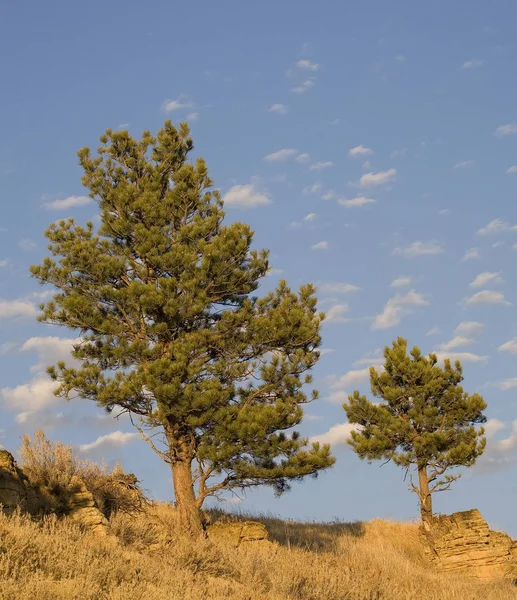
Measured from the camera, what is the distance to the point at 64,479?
600 inches

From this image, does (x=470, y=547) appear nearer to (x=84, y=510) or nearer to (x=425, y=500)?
(x=425, y=500)

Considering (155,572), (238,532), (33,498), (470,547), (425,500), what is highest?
(33,498)

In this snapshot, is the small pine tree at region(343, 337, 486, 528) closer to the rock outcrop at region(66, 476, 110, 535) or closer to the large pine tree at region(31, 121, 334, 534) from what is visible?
the large pine tree at region(31, 121, 334, 534)

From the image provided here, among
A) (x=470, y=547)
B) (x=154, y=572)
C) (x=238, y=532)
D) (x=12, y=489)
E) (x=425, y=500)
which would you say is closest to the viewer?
(x=154, y=572)

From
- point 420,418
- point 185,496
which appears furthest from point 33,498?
point 420,418

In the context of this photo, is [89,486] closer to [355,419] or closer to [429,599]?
[429,599]

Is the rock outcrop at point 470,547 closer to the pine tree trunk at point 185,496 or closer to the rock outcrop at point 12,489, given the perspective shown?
the pine tree trunk at point 185,496

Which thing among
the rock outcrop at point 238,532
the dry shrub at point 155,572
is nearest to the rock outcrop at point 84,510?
the dry shrub at point 155,572

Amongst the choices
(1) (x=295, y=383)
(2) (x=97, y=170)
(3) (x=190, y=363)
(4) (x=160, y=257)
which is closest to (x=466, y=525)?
(1) (x=295, y=383)

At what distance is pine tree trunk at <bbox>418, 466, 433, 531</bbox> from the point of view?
95.8ft

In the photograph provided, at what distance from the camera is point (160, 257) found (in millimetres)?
20688

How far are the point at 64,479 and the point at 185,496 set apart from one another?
19.1 ft

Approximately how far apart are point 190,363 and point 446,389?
14.6m

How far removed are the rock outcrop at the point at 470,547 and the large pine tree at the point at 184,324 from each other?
419 inches
